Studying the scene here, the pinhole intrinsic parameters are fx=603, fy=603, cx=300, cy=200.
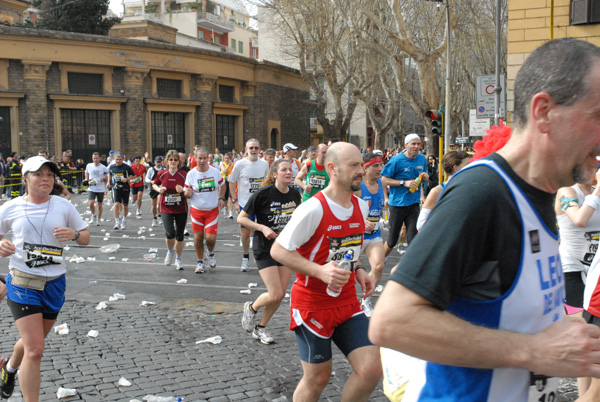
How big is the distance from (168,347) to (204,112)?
1496 inches

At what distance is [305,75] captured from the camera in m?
38.1

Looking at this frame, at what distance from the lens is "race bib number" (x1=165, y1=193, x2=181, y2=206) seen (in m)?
11.0

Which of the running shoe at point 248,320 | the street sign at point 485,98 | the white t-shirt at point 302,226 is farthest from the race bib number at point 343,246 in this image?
the street sign at point 485,98

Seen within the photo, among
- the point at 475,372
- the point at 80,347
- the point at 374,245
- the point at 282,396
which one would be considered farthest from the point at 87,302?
the point at 475,372

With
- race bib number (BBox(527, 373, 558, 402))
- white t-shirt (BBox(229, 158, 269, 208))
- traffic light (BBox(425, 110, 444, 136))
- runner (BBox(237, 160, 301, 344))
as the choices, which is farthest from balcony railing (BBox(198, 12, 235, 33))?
race bib number (BBox(527, 373, 558, 402))

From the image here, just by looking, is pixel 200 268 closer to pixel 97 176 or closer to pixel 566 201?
Answer: pixel 566 201

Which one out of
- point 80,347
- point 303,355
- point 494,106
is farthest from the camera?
point 494,106

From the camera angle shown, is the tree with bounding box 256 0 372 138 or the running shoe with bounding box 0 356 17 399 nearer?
the running shoe with bounding box 0 356 17 399

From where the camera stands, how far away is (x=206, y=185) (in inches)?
429

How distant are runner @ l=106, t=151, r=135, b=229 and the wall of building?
11.2 m

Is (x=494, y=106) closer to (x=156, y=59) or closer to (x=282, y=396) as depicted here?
(x=282, y=396)

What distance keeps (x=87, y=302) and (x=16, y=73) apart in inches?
1264

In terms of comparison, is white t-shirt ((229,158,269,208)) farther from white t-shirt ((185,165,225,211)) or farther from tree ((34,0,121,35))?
tree ((34,0,121,35))

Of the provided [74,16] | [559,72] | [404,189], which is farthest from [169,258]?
[74,16]
